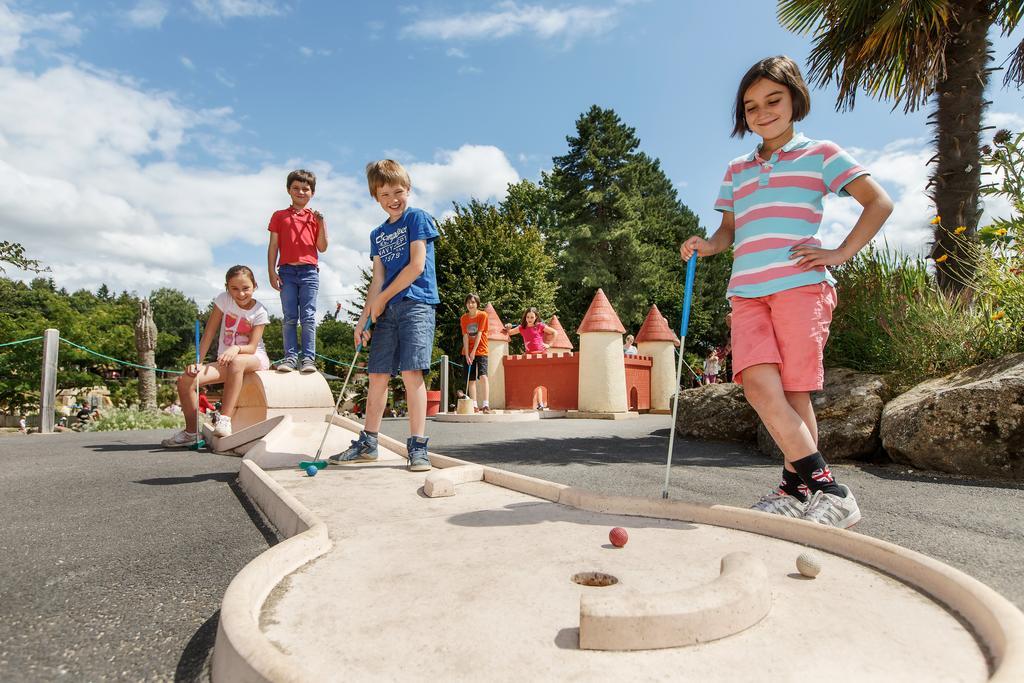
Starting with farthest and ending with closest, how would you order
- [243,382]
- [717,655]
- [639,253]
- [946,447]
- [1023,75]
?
[639,253] → [1023,75] → [243,382] → [946,447] → [717,655]

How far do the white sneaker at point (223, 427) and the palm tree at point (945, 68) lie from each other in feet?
25.6

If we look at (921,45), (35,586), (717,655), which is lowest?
(35,586)

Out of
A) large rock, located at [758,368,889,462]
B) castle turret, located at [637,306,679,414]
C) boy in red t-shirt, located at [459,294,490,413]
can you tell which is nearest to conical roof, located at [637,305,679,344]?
castle turret, located at [637,306,679,414]

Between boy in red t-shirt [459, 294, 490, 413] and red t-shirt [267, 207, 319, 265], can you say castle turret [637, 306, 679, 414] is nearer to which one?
boy in red t-shirt [459, 294, 490, 413]

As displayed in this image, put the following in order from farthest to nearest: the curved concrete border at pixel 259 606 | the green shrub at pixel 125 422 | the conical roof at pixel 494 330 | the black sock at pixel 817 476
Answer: the conical roof at pixel 494 330 < the green shrub at pixel 125 422 < the black sock at pixel 817 476 < the curved concrete border at pixel 259 606

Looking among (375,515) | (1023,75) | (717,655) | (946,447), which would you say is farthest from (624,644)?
(1023,75)

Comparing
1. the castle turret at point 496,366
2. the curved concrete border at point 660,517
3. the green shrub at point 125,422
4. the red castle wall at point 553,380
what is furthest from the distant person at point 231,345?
the castle turret at point 496,366

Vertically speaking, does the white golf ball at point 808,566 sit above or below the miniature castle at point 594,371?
below

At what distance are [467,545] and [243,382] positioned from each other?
486cm

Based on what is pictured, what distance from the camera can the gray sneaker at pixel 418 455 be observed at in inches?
164

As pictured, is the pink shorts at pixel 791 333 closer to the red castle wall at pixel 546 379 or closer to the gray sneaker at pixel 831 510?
the gray sneaker at pixel 831 510

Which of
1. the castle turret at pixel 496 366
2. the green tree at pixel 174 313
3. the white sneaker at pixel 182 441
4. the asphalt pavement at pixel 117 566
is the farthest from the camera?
the green tree at pixel 174 313

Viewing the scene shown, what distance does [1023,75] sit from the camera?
28.8 feet

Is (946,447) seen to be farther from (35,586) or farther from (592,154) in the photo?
(592,154)
